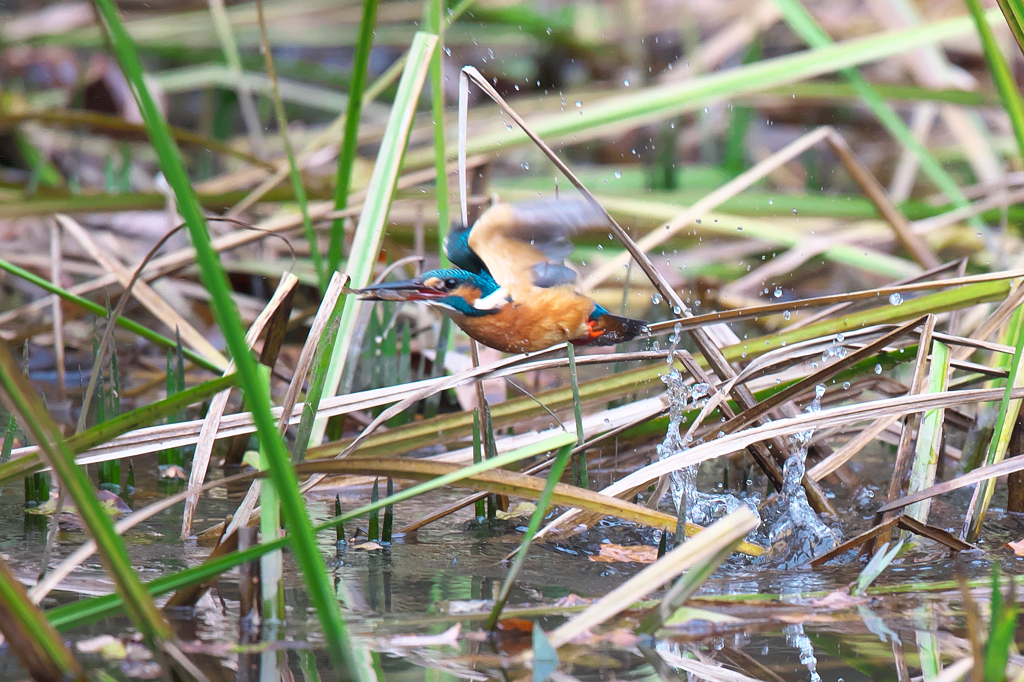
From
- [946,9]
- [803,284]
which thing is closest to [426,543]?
[803,284]

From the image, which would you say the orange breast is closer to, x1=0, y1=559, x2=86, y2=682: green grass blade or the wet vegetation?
the wet vegetation

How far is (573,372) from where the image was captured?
1.40 m

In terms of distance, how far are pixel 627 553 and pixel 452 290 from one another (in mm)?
552

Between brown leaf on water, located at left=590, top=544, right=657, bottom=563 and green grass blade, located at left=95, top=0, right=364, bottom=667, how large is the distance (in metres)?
0.70

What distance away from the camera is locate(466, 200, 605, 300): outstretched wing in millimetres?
1312

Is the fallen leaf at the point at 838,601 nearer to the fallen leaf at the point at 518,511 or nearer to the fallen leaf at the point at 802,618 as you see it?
the fallen leaf at the point at 802,618

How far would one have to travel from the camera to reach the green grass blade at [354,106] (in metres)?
1.73

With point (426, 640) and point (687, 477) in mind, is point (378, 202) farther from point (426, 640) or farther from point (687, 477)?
point (426, 640)

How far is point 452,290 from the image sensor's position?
127 centimetres

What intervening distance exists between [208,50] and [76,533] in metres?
4.19

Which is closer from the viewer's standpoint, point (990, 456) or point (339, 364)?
point (990, 456)

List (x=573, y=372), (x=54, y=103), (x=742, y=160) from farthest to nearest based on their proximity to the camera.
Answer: (x=54, y=103), (x=742, y=160), (x=573, y=372)

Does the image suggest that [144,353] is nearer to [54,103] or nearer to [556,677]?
[556,677]

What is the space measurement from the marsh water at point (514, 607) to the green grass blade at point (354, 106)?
2.01 ft
